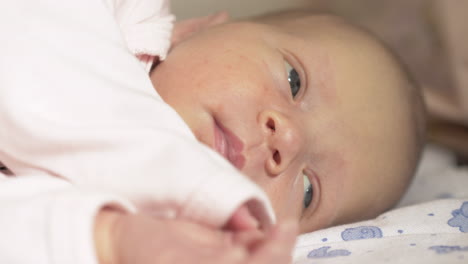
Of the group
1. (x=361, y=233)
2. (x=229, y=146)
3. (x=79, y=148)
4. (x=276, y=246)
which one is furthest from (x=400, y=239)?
(x=79, y=148)

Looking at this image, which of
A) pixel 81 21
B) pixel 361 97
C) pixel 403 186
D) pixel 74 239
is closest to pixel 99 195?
pixel 74 239

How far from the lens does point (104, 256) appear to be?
0.69 metres

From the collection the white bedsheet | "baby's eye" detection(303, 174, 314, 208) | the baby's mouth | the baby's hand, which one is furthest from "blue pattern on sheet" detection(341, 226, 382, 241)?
the baby's hand

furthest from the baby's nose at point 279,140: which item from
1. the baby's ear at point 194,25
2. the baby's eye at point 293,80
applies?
the baby's ear at point 194,25

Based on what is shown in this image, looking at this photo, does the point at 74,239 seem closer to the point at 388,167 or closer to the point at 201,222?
the point at 201,222

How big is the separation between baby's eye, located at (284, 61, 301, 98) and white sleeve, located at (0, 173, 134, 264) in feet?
1.48

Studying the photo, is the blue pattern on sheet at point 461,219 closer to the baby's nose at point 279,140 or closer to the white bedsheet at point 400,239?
the white bedsheet at point 400,239

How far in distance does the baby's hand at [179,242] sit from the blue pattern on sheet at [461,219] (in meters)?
0.47

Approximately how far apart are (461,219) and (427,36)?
0.88 m

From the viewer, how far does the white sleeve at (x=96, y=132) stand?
0.74 m

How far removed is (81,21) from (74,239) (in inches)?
14.1

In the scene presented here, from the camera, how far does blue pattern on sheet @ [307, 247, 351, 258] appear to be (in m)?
0.91

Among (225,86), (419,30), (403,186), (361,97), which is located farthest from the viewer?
(419,30)

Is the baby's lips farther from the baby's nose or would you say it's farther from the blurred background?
the blurred background
